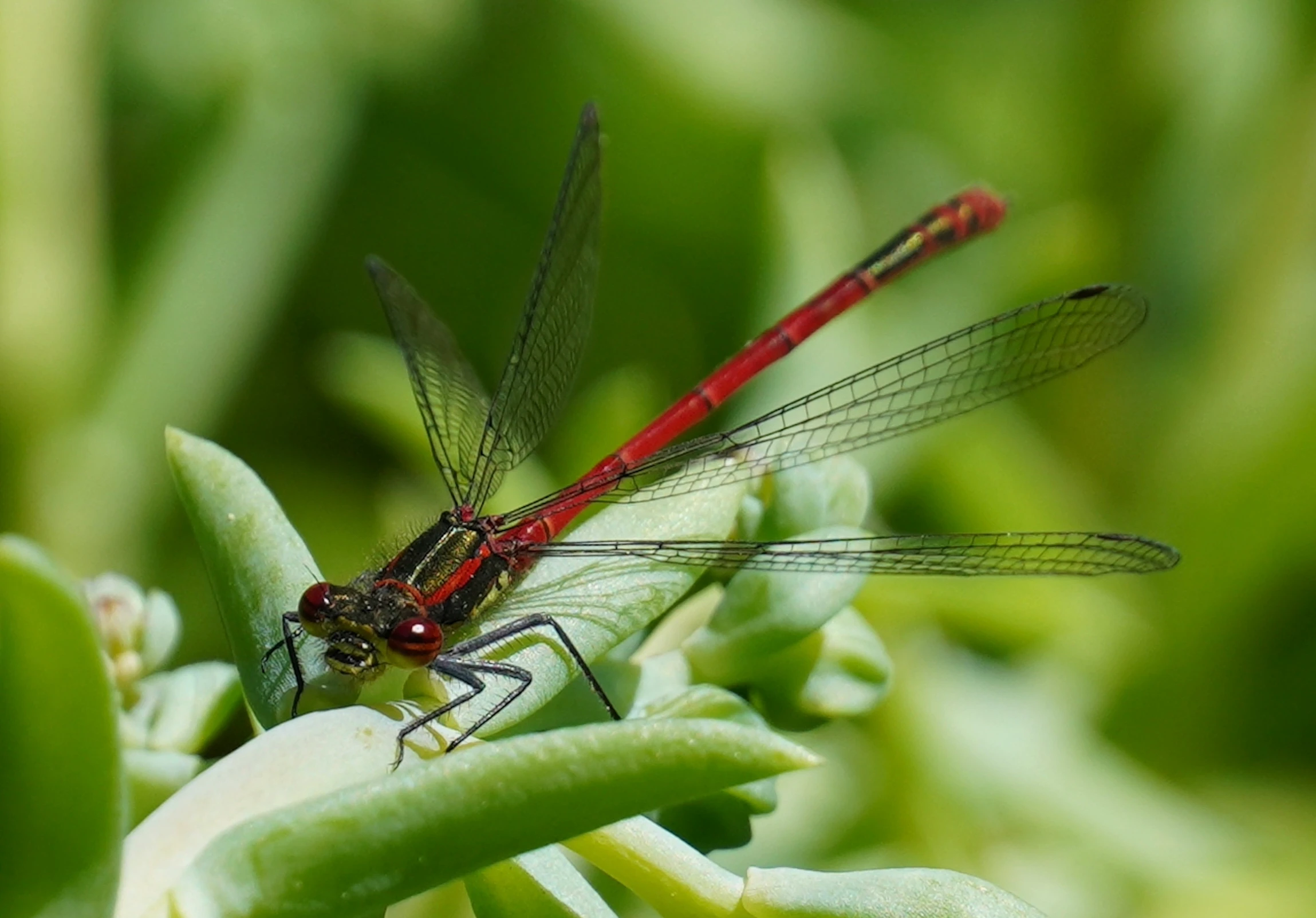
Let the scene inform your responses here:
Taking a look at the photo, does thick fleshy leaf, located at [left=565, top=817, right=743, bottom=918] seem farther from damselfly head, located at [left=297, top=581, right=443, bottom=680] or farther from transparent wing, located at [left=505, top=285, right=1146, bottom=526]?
transparent wing, located at [left=505, top=285, right=1146, bottom=526]

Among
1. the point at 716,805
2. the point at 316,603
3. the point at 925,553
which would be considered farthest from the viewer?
the point at 925,553

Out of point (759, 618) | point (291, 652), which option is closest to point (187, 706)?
point (291, 652)

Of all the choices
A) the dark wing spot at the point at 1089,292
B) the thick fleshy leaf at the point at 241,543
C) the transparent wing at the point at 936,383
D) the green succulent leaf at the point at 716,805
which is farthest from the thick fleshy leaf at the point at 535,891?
the dark wing spot at the point at 1089,292

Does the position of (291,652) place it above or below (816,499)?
below

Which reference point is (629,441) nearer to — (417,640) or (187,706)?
(417,640)

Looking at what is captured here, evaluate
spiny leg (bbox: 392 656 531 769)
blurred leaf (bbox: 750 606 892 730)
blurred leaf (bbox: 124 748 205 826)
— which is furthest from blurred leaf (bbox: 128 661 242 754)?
blurred leaf (bbox: 750 606 892 730)

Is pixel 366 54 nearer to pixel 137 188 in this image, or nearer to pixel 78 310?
pixel 137 188
